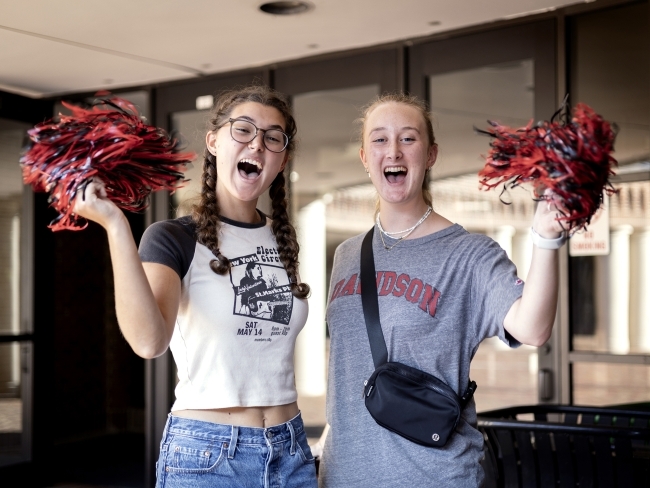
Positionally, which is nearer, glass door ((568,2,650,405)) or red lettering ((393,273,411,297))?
red lettering ((393,273,411,297))

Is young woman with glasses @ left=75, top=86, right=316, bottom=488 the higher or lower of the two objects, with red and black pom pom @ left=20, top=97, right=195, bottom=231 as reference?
lower

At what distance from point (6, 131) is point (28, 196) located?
0.47 meters

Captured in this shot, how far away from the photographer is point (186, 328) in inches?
71.9

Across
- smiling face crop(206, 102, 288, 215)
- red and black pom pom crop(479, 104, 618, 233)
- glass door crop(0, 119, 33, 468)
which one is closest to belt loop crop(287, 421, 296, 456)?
smiling face crop(206, 102, 288, 215)

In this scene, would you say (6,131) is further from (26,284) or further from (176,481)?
(176,481)

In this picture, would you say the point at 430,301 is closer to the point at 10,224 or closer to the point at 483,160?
the point at 483,160

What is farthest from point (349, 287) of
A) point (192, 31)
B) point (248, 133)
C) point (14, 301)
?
point (14, 301)

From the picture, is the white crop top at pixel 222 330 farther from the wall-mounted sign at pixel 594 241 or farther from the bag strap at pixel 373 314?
the wall-mounted sign at pixel 594 241

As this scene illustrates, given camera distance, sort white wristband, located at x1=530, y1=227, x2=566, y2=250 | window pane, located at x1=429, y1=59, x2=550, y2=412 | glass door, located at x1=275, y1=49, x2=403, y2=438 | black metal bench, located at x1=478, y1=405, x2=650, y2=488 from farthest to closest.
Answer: glass door, located at x1=275, y1=49, x2=403, y2=438, window pane, located at x1=429, y1=59, x2=550, y2=412, black metal bench, located at x1=478, y1=405, x2=650, y2=488, white wristband, located at x1=530, y1=227, x2=566, y2=250

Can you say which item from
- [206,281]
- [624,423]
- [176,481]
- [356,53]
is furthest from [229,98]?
[356,53]

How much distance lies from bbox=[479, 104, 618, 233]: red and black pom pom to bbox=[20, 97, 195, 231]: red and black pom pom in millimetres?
737

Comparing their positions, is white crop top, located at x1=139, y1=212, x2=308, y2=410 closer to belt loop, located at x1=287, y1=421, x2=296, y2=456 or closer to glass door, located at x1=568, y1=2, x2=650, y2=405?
belt loop, located at x1=287, y1=421, x2=296, y2=456

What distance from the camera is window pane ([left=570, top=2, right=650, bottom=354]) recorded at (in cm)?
382

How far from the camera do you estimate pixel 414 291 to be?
1.91 m
